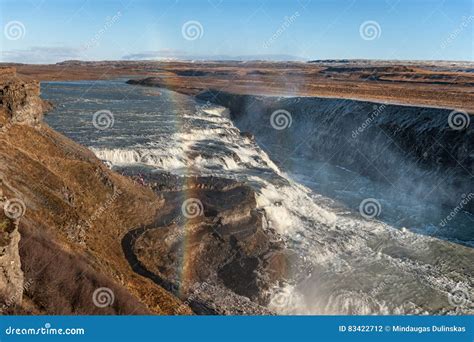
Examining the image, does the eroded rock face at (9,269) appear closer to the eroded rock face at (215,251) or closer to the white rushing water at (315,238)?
the eroded rock face at (215,251)

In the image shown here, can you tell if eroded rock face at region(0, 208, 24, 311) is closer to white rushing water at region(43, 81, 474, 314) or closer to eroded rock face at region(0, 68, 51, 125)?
white rushing water at region(43, 81, 474, 314)

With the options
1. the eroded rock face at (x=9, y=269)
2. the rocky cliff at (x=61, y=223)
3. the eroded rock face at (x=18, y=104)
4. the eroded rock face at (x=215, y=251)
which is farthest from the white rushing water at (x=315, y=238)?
the eroded rock face at (x=9, y=269)

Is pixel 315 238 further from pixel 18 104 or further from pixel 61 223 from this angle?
pixel 18 104

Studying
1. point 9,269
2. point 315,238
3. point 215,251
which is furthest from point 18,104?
point 315,238

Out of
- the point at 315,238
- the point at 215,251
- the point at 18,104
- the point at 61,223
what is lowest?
the point at 61,223

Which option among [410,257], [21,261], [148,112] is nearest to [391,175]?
[410,257]

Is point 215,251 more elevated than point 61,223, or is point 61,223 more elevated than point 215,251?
point 215,251

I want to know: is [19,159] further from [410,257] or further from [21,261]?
[410,257]
